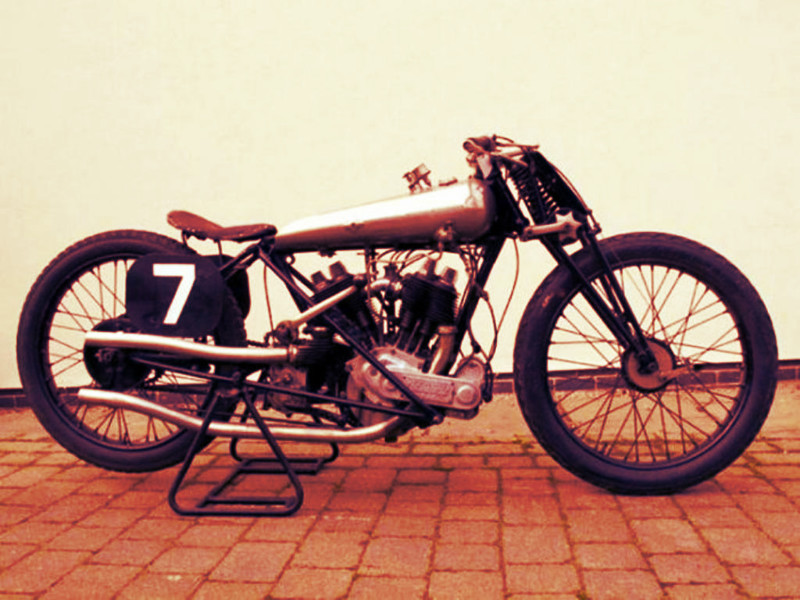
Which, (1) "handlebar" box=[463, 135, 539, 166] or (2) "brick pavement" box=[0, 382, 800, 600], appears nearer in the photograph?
(2) "brick pavement" box=[0, 382, 800, 600]

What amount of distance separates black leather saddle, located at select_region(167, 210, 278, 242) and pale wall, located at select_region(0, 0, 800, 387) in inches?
61.3

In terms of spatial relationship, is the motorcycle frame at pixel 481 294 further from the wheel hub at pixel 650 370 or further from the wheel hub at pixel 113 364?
the wheel hub at pixel 113 364

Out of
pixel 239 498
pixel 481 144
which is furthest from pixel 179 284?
pixel 481 144

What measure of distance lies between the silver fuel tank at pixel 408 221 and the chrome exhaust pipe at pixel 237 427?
2.14ft

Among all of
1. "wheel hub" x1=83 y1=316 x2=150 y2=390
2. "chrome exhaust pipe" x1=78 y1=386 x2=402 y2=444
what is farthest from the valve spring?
"wheel hub" x1=83 y1=316 x2=150 y2=390

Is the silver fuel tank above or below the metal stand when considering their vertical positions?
above

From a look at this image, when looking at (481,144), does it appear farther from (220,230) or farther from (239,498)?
(239,498)

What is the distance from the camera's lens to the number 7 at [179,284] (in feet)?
9.82

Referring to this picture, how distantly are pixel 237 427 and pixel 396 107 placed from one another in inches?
88.4

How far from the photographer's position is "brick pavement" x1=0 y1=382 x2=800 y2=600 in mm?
2289

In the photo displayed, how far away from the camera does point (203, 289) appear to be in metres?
2.99

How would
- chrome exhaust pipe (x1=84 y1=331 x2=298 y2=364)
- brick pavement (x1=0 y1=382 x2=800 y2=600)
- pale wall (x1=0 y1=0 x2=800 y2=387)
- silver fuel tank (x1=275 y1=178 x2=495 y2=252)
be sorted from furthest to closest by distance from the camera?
pale wall (x1=0 y1=0 x2=800 y2=387)
chrome exhaust pipe (x1=84 y1=331 x2=298 y2=364)
silver fuel tank (x1=275 y1=178 x2=495 y2=252)
brick pavement (x1=0 y1=382 x2=800 y2=600)

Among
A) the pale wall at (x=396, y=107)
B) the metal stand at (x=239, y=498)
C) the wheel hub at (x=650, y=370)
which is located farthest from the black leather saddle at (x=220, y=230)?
the pale wall at (x=396, y=107)

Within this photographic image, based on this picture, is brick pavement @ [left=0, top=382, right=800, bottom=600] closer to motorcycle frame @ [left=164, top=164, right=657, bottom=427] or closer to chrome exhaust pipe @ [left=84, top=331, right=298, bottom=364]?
motorcycle frame @ [left=164, top=164, right=657, bottom=427]
